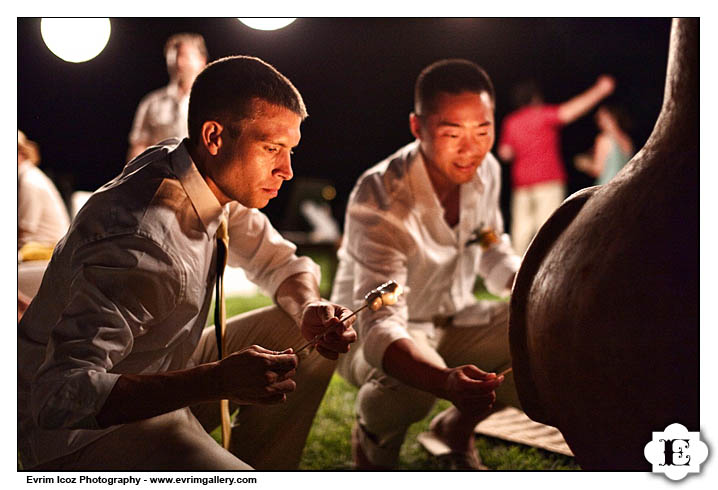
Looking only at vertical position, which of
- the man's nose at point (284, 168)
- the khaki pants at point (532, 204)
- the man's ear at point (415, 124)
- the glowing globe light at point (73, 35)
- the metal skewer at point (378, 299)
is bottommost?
the metal skewer at point (378, 299)

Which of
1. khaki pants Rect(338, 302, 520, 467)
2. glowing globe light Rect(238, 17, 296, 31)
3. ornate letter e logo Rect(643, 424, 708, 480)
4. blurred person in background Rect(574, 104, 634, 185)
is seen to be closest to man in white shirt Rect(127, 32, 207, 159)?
glowing globe light Rect(238, 17, 296, 31)

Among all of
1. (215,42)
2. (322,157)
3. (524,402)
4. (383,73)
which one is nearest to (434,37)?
(383,73)

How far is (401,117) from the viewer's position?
71.4 inches

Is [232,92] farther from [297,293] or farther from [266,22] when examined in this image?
[297,293]

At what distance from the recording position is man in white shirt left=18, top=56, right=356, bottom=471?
4.73 ft

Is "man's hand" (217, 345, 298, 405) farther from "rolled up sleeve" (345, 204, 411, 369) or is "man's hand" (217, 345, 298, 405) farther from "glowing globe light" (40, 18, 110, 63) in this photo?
"glowing globe light" (40, 18, 110, 63)

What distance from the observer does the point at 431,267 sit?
185cm

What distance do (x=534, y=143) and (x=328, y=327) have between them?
2.43 ft

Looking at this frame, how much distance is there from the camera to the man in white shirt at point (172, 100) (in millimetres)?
1724

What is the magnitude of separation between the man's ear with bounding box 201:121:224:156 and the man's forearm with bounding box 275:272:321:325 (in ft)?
1.13

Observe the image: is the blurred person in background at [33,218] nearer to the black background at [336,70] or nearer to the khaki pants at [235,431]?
the black background at [336,70]

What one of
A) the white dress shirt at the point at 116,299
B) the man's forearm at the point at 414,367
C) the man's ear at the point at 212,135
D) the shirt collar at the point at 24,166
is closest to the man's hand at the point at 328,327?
the man's forearm at the point at 414,367

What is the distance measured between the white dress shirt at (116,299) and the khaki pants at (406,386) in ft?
1.44
